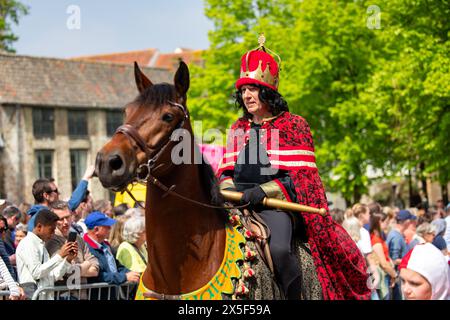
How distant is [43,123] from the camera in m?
45.6

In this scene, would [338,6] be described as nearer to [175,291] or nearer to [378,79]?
[378,79]

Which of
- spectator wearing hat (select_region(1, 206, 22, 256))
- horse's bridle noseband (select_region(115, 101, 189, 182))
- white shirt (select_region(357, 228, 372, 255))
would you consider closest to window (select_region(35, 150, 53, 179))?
white shirt (select_region(357, 228, 372, 255))

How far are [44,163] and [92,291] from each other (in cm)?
3710

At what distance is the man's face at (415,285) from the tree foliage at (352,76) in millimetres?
16985

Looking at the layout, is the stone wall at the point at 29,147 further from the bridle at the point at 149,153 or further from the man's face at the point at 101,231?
A: the bridle at the point at 149,153

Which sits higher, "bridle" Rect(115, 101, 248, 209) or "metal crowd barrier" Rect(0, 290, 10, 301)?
"bridle" Rect(115, 101, 248, 209)

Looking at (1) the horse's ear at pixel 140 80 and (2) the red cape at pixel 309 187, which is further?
(2) the red cape at pixel 309 187

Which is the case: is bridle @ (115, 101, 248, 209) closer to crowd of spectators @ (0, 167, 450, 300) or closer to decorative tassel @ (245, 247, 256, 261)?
decorative tassel @ (245, 247, 256, 261)

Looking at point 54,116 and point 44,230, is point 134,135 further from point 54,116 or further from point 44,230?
point 54,116

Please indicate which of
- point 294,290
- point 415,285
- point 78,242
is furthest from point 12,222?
point 415,285

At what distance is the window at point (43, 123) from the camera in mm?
45119

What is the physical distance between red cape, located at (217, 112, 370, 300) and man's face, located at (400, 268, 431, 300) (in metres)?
1.78

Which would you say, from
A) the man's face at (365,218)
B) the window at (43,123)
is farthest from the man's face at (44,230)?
the window at (43,123)

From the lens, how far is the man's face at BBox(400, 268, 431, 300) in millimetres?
4781
